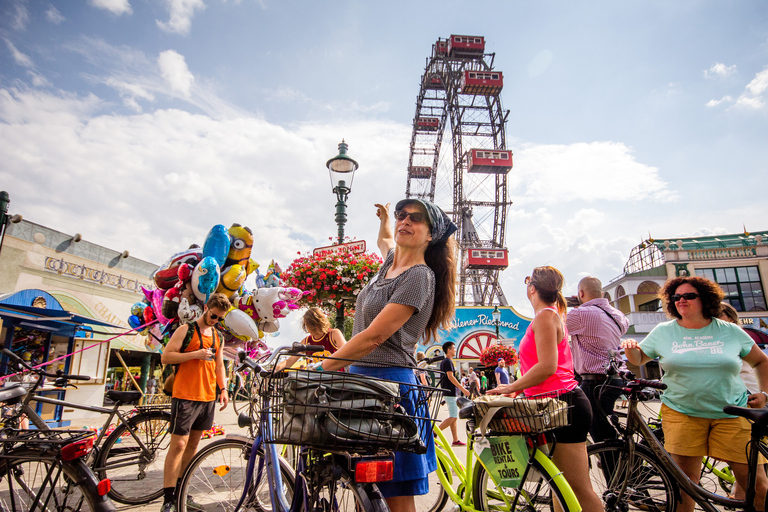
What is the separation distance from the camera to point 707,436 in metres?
2.43

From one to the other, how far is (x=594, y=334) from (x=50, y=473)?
3.24 m

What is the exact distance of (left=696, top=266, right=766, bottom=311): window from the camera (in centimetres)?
2886

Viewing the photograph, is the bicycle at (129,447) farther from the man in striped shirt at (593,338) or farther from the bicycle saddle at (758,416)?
the bicycle saddle at (758,416)

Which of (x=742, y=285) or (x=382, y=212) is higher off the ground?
(x=742, y=285)

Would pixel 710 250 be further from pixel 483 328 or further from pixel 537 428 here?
pixel 537 428

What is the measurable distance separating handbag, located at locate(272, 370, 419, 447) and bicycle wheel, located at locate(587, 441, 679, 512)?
174 centimetres

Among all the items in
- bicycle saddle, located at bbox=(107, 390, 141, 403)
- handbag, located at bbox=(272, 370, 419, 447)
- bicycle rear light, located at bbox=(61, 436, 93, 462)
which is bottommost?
bicycle rear light, located at bbox=(61, 436, 93, 462)

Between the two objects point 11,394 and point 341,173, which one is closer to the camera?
point 11,394

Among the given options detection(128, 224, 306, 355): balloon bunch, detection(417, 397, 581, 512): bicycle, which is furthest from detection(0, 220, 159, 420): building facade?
detection(417, 397, 581, 512): bicycle

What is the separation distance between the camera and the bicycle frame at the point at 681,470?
2.05 m

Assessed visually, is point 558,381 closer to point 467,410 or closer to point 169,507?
point 467,410

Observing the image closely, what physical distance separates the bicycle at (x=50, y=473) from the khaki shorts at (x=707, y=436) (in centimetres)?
287

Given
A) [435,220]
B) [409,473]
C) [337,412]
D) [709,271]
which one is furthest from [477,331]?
[709,271]

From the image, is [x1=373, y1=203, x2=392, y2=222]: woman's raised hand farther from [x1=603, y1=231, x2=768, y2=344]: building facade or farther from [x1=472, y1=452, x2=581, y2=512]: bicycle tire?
[x1=603, y1=231, x2=768, y2=344]: building facade
